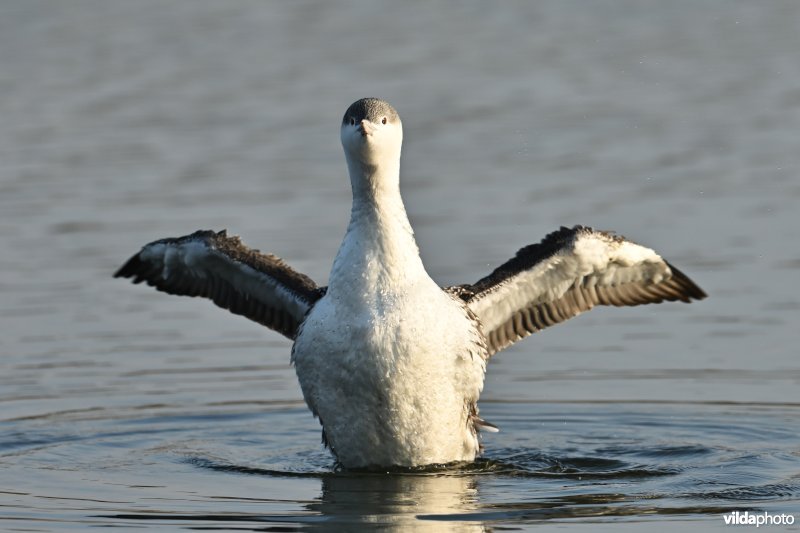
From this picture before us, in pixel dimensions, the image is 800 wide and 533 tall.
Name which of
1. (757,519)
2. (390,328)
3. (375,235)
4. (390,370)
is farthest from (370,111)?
(757,519)

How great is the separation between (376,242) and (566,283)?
2.46 metres

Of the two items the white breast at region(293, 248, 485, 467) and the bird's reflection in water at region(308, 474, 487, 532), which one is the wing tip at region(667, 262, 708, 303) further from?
the bird's reflection in water at region(308, 474, 487, 532)

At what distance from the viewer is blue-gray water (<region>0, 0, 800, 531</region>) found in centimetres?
1136

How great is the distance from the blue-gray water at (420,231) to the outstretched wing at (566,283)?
2.45 feet

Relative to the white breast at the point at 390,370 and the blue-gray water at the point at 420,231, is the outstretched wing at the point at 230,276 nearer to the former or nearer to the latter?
the blue-gray water at the point at 420,231

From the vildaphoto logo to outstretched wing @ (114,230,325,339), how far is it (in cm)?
409

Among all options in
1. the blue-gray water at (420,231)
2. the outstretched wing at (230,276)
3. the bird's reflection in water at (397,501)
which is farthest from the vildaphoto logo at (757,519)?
the outstretched wing at (230,276)

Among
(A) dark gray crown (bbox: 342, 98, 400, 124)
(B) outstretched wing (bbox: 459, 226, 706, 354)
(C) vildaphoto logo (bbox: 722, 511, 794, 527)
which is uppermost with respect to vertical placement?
(A) dark gray crown (bbox: 342, 98, 400, 124)

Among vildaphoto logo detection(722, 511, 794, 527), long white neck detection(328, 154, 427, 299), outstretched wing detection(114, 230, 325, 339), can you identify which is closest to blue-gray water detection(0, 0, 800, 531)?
vildaphoto logo detection(722, 511, 794, 527)

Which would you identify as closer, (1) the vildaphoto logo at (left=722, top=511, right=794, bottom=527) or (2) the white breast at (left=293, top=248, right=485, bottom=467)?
(1) the vildaphoto logo at (left=722, top=511, right=794, bottom=527)

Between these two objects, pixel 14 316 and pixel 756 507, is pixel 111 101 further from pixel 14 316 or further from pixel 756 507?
pixel 756 507

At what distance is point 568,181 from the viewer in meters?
19.2

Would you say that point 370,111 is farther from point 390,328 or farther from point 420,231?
point 420,231

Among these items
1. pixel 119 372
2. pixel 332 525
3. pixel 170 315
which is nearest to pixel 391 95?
pixel 170 315
